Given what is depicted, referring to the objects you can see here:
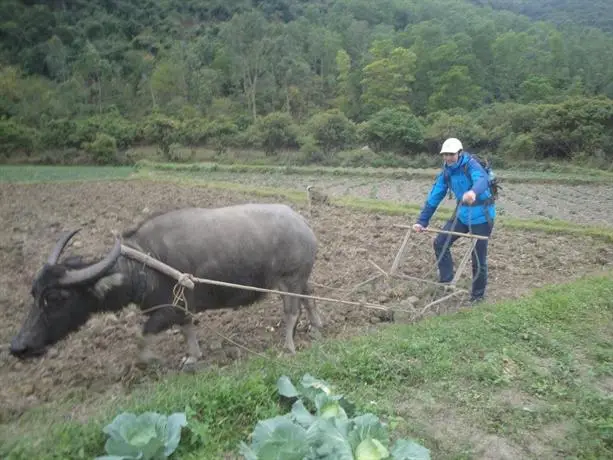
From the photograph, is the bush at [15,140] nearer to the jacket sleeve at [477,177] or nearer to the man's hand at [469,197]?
the jacket sleeve at [477,177]

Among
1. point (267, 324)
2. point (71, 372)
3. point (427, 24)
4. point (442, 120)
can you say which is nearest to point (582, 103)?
point (442, 120)

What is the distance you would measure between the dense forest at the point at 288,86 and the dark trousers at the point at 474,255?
2907 cm

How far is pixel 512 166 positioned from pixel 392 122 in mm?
9521

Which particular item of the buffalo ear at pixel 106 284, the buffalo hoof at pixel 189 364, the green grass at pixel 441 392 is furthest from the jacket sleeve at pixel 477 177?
the buffalo ear at pixel 106 284

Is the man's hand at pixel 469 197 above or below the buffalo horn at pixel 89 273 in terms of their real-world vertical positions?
above

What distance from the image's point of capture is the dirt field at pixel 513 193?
15531mm

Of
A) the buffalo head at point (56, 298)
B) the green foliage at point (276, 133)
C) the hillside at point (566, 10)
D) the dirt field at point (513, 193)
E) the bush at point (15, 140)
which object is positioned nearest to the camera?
the buffalo head at point (56, 298)

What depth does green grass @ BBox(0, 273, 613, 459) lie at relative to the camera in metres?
3.40

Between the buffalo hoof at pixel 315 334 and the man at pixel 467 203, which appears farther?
the man at pixel 467 203

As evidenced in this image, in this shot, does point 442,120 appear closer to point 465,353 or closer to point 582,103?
point 582,103

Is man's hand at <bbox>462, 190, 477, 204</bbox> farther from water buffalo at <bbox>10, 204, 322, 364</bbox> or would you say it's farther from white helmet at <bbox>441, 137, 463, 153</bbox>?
water buffalo at <bbox>10, 204, 322, 364</bbox>

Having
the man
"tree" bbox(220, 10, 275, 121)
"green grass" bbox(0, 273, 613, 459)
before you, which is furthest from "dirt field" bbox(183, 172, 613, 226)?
"tree" bbox(220, 10, 275, 121)

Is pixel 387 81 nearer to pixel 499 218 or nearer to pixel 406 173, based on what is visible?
pixel 406 173

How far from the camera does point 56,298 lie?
4227mm
